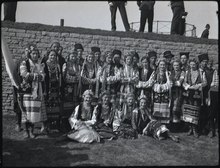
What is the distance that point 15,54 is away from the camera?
8.23m

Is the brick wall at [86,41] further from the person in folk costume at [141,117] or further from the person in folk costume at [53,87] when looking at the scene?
the person in folk costume at [141,117]

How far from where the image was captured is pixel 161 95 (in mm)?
6730

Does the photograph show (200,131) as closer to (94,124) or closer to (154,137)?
(154,137)

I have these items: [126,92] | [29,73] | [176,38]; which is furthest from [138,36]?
[29,73]

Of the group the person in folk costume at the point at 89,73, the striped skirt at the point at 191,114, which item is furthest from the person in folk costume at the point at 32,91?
the striped skirt at the point at 191,114

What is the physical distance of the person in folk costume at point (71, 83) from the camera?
21.4 feet

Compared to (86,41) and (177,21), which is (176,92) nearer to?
(86,41)

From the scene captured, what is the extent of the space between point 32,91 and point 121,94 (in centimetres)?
219

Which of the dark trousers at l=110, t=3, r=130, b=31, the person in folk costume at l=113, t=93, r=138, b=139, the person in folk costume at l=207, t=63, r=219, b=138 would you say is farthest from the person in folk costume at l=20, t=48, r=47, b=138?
the dark trousers at l=110, t=3, r=130, b=31

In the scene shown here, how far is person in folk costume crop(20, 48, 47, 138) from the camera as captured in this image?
5770 mm

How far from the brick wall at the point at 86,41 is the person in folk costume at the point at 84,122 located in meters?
2.77

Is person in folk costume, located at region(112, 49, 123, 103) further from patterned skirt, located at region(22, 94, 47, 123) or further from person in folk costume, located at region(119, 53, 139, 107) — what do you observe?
patterned skirt, located at region(22, 94, 47, 123)

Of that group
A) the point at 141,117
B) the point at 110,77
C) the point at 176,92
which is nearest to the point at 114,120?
the point at 141,117

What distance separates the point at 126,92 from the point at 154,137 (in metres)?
1.33
